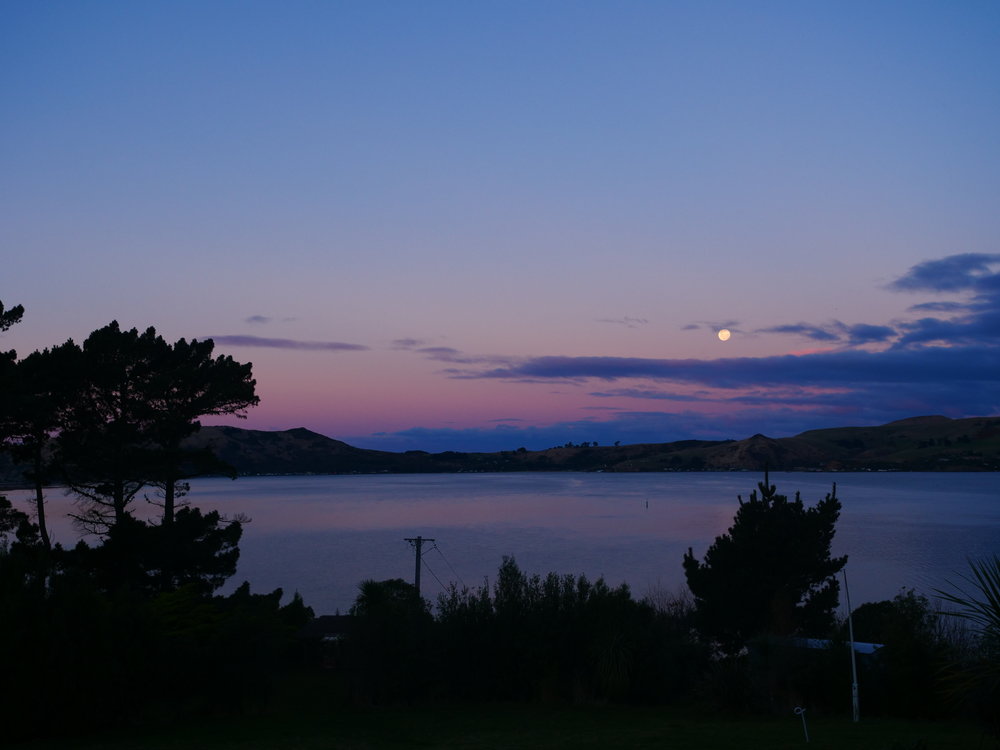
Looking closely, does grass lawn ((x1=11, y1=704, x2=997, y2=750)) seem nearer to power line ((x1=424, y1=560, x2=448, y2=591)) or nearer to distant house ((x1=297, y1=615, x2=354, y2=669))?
distant house ((x1=297, y1=615, x2=354, y2=669))

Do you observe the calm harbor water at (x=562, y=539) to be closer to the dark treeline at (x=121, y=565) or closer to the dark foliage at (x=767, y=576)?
the dark foliage at (x=767, y=576)

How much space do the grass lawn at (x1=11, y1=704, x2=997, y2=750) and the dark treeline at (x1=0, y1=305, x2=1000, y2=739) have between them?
4.53 ft

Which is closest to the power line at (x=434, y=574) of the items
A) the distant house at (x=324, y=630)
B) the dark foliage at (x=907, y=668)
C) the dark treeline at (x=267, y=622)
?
the distant house at (x=324, y=630)

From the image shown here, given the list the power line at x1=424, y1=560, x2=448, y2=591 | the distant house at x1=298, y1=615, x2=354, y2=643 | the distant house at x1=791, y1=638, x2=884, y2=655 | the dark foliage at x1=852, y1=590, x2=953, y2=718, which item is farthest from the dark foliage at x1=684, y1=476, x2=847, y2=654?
the power line at x1=424, y1=560, x2=448, y2=591

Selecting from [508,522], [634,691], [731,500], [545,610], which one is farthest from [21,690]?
[731,500]

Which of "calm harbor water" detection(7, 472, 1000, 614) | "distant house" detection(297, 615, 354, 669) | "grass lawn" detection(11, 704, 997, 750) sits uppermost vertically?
"grass lawn" detection(11, 704, 997, 750)

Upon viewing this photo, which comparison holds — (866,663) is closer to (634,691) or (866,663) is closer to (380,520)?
(634,691)

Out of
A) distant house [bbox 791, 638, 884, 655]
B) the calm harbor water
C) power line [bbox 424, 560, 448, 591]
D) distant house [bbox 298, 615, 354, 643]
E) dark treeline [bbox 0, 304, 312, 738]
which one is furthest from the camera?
the calm harbor water

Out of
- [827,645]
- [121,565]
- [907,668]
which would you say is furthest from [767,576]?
[121,565]

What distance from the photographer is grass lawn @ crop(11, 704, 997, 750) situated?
51.2 feet

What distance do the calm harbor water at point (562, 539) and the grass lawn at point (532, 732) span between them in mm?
16023

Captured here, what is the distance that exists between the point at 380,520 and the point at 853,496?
274ft

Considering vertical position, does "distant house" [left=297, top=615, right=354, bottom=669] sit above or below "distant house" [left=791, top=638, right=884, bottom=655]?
below

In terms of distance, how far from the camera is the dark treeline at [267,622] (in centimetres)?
1959
